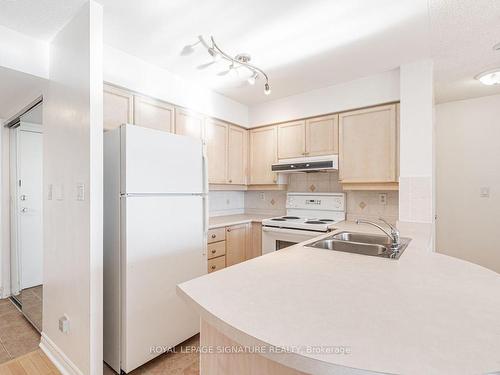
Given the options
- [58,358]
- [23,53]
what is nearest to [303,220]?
[58,358]

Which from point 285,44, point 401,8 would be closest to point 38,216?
point 285,44

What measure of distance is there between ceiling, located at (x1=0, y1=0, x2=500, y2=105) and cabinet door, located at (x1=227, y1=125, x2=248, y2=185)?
0.98 meters

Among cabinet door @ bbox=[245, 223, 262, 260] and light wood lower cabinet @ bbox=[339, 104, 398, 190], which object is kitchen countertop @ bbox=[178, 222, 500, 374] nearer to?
light wood lower cabinet @ bbox=[339, 104, 398, 190]

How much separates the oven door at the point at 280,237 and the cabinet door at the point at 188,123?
4.36ft

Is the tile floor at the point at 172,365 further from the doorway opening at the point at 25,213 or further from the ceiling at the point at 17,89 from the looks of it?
the ceiling at the point at 17,89

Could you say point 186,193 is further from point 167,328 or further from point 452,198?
point 452,198

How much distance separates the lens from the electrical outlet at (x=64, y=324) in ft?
5.85

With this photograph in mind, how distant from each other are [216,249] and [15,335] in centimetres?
185

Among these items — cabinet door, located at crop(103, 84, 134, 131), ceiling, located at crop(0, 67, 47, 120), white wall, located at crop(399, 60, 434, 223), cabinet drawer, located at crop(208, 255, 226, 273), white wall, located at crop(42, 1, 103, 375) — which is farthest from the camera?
cabinet drawer, located at crop(208, 255, 226, 273)

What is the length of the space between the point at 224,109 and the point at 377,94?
5.66 feet

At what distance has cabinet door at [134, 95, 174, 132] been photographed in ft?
7.71

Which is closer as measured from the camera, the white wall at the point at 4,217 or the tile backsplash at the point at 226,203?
the white wall at the point at 4,217

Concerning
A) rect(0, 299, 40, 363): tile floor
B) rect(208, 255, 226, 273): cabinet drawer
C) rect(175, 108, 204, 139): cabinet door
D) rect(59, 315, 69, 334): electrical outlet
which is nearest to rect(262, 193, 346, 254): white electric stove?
rect(208, 255, 226, 273): cabinet drawer

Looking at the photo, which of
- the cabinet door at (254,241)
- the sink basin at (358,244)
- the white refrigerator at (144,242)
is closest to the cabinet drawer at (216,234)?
the cabinet door at (254,241)
